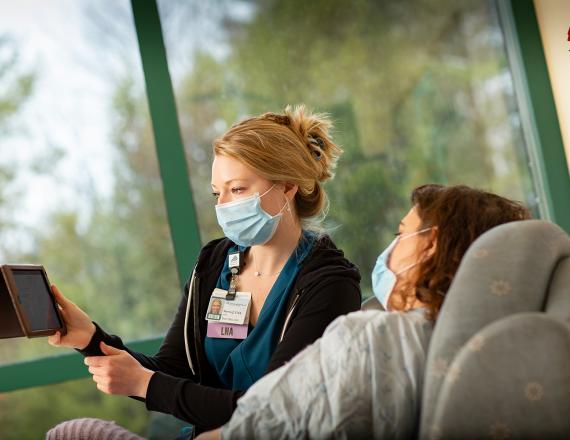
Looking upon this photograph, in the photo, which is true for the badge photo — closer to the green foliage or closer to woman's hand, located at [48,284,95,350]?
woman's hand, located at [48,284,95,350]

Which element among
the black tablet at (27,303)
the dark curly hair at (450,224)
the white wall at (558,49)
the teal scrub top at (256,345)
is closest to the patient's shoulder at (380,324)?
the dark curly hair at (450,224)

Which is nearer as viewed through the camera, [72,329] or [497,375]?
[497,375]

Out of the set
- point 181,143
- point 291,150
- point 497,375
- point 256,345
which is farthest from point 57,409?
point 497,375

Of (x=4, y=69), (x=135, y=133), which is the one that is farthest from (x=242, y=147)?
(x=4, y=69)

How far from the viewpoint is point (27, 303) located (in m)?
1.91

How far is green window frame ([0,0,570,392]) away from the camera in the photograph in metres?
3.53

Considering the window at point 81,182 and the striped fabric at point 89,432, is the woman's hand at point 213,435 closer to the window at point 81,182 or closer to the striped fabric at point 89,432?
the striped fabric at point 89,432

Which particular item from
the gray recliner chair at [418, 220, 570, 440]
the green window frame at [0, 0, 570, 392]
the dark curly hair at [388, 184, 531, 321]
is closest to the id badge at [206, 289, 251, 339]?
the dark curly hair at [388, 184, 531, 321]

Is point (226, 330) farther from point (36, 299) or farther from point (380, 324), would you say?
point (380, 324)

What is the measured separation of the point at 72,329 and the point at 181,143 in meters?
1.77

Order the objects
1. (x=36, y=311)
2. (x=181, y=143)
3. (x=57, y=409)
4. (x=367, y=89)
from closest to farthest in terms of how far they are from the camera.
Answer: (x=36, y=311)
(x=57, y=409)
(x=181, y=143)
(x=367, y=89)

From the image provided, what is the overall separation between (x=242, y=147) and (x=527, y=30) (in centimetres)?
280

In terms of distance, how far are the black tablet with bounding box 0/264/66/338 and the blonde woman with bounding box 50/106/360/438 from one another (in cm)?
10

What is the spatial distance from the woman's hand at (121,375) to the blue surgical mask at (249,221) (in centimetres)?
49
